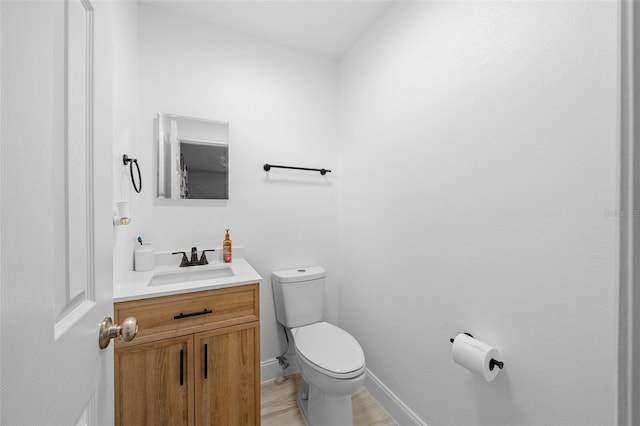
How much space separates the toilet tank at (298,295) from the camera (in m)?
1.72

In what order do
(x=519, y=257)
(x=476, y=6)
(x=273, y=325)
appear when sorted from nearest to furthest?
(x=519, y=257)
(x=476, y=6)
(x=273, y=325)

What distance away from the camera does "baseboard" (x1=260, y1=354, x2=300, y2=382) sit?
183cm

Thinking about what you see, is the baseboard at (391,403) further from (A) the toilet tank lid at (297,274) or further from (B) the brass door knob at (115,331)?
(B) the brass door knob at (115,331)

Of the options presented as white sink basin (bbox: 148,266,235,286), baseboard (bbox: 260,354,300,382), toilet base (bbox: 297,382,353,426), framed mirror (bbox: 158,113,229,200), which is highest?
framed mirror (bbox: 158,113,229,200)

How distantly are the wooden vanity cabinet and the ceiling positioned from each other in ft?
5.42

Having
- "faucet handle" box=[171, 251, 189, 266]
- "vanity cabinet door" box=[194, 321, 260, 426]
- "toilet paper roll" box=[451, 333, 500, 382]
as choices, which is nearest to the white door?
"vanity cabinet door" box=[194, 321, 260, 426]

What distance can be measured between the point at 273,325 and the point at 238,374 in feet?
1.93

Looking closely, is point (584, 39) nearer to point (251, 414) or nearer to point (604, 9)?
point (604, 9)

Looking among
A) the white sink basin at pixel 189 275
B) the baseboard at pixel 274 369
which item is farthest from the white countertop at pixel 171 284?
the baseboard at pixel 274 369

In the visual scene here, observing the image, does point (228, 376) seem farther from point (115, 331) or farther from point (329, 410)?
point (115, 331)

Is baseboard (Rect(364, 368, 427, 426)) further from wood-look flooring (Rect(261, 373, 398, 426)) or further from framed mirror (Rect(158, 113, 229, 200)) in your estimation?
framed mirror (Rect(158, 113, 229, 200))

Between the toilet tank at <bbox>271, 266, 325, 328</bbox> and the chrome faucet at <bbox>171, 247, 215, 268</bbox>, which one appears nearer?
the chrome faucet at <bbox>171, 247, 215, 268</bbox>

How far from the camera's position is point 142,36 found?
157 centimetres

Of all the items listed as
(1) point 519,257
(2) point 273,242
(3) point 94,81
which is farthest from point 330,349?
(3) point 94,81
